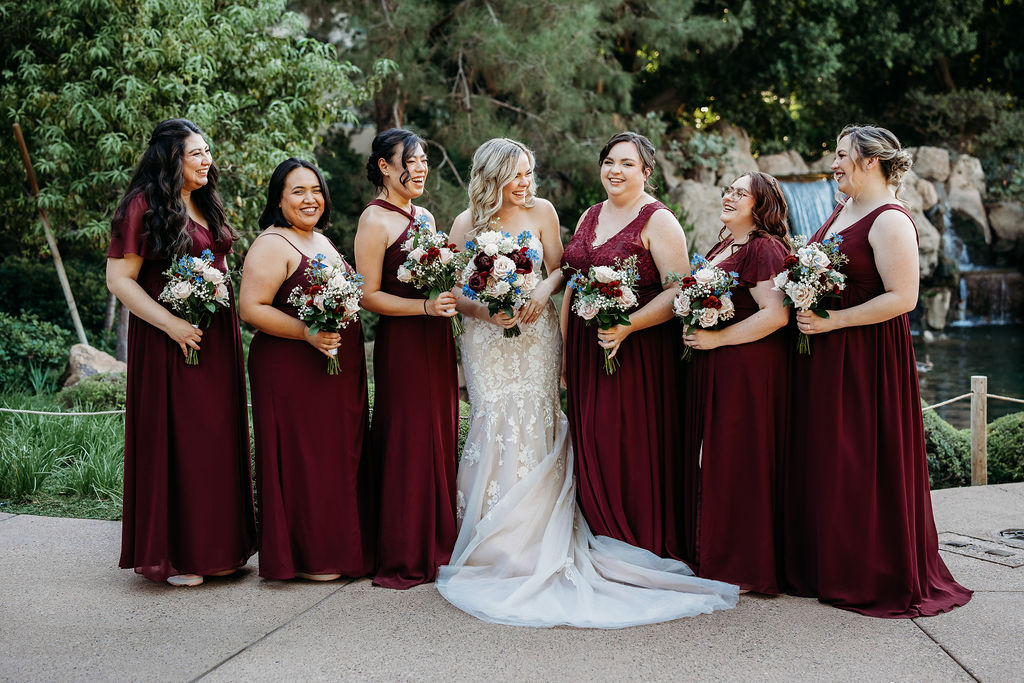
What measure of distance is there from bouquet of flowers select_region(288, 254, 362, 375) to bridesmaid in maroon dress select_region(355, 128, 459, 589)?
36 centimetres

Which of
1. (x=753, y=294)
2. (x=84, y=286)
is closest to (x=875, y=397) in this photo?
(x=753, y=294)

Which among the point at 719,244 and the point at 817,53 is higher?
the point at 817,53

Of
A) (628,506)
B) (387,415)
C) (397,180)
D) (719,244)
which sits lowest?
(628,506)

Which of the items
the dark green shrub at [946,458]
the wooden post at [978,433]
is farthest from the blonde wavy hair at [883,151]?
the dark green shrub at [946,458]

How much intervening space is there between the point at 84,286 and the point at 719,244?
12805 millimetres

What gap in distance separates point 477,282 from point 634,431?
3.95 feet

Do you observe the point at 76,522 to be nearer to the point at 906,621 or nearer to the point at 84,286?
the point at 906,621

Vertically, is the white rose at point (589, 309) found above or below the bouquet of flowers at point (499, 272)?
below

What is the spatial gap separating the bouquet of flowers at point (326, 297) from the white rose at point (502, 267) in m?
0.72

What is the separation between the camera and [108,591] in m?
4.70

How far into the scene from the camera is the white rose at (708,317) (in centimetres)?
444

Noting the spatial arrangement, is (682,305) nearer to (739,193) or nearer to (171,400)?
(739,193)

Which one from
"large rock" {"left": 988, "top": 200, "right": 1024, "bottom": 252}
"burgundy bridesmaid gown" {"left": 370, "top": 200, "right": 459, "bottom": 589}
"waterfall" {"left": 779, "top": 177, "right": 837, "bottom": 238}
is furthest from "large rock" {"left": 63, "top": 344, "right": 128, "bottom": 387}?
"large rock" {"left": 988, "top": 200, "right": 1024, "bottom": 252}

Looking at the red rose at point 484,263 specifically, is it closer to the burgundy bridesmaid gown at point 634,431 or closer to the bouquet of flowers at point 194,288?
the burgundy bridesmaid gown at point 634,431
